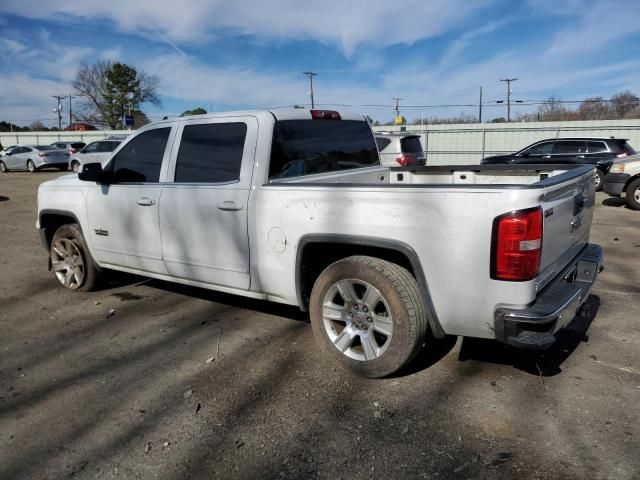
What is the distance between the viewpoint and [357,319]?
11.4 feet

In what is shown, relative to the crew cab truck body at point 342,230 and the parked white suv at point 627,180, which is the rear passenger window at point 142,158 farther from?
the parked white suv at point 627,180

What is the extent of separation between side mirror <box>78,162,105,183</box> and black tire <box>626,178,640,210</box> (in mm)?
10865

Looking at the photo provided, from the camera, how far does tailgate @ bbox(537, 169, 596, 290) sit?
2938mm

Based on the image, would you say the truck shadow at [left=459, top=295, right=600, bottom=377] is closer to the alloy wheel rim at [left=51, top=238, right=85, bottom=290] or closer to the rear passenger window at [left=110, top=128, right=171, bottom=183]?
the rear passenger window at [left=110, top=128, right=171, bottom=183]

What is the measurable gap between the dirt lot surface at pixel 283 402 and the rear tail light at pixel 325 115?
179 cm

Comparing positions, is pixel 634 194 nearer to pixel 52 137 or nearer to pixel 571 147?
pixel 571 147

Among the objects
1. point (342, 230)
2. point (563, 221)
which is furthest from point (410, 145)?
point (342, 230)

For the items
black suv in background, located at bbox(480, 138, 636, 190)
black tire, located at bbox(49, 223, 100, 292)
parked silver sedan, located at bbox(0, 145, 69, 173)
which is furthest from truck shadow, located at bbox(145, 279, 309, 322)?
parked silver sedan, located at bbox(0, 145, 69, 173)

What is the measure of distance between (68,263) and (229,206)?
2668mm

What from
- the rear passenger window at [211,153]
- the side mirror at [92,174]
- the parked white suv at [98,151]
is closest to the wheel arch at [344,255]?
the rear passenger window at [211,153]

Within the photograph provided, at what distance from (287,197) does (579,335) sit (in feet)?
8.72

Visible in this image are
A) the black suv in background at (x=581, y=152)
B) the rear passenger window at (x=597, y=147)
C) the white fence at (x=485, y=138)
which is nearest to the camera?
the black suv in background at (x=581, y=152)

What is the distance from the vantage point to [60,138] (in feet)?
135

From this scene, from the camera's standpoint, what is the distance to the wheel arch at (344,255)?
313 centimetres
